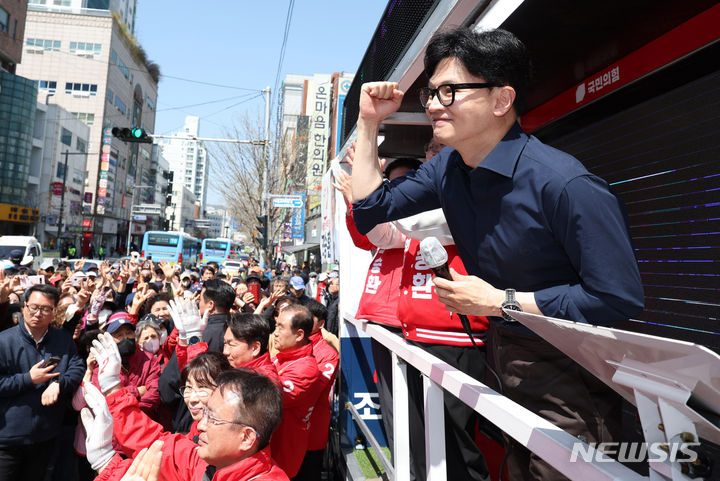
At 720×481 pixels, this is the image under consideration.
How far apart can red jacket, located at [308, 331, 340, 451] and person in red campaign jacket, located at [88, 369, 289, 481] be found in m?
1.36

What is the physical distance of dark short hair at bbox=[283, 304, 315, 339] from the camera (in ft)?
13.1

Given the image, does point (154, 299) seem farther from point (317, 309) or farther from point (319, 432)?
point (319, 432)

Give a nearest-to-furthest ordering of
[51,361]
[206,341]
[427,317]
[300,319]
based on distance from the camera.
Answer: [427,317] < [300,319] < [51,361] < [206,341]

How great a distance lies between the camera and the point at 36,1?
232 feet

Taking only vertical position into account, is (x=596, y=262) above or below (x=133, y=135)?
below

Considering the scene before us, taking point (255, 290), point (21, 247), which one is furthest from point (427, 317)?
point (21, 247)

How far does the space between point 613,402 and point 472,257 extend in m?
0.61

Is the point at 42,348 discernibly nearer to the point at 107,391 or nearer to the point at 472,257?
the point at 107,391

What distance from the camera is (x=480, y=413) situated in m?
1.50

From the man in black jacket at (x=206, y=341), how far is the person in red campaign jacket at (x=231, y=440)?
1.14 meters

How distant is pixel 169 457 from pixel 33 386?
1.96 meters

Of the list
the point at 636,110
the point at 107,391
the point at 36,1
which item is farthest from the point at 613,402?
the point at 36,1

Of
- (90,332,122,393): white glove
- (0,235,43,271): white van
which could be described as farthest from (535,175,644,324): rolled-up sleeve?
(0,235,43,271): white van
